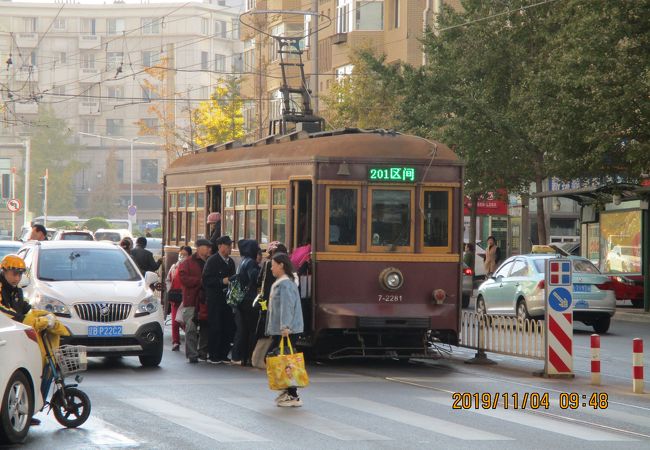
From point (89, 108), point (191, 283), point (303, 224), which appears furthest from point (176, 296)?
point (89, 108)

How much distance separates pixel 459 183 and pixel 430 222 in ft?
2.22

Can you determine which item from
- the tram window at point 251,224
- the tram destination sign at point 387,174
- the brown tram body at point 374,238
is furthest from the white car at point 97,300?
the tram destination sign at point 387,174

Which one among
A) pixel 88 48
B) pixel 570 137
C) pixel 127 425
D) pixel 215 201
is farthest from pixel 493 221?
pixel 88 48

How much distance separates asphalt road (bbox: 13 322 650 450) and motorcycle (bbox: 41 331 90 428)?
0.50 ft

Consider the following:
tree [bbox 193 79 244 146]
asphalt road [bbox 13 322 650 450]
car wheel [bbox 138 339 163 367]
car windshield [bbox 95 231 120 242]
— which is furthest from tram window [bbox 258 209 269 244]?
tree [bbox 193 79 244 146]

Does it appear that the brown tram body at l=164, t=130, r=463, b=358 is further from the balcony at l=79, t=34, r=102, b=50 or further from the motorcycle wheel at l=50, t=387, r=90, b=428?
the balcony at l=79, t=34, r=102, b=50

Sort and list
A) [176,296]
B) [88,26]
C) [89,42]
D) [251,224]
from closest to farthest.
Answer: [176,296]
[251,224]
[89,42]
[88,26]

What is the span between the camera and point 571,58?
1344 inches

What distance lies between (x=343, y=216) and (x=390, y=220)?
0.65m

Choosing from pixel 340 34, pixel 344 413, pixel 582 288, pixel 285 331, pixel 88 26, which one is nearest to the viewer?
pixel 344 413

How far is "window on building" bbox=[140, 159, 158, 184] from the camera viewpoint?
12750 cm

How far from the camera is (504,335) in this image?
64.8 ft

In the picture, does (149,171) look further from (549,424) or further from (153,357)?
(549,424)

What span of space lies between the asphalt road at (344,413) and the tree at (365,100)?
104ft
